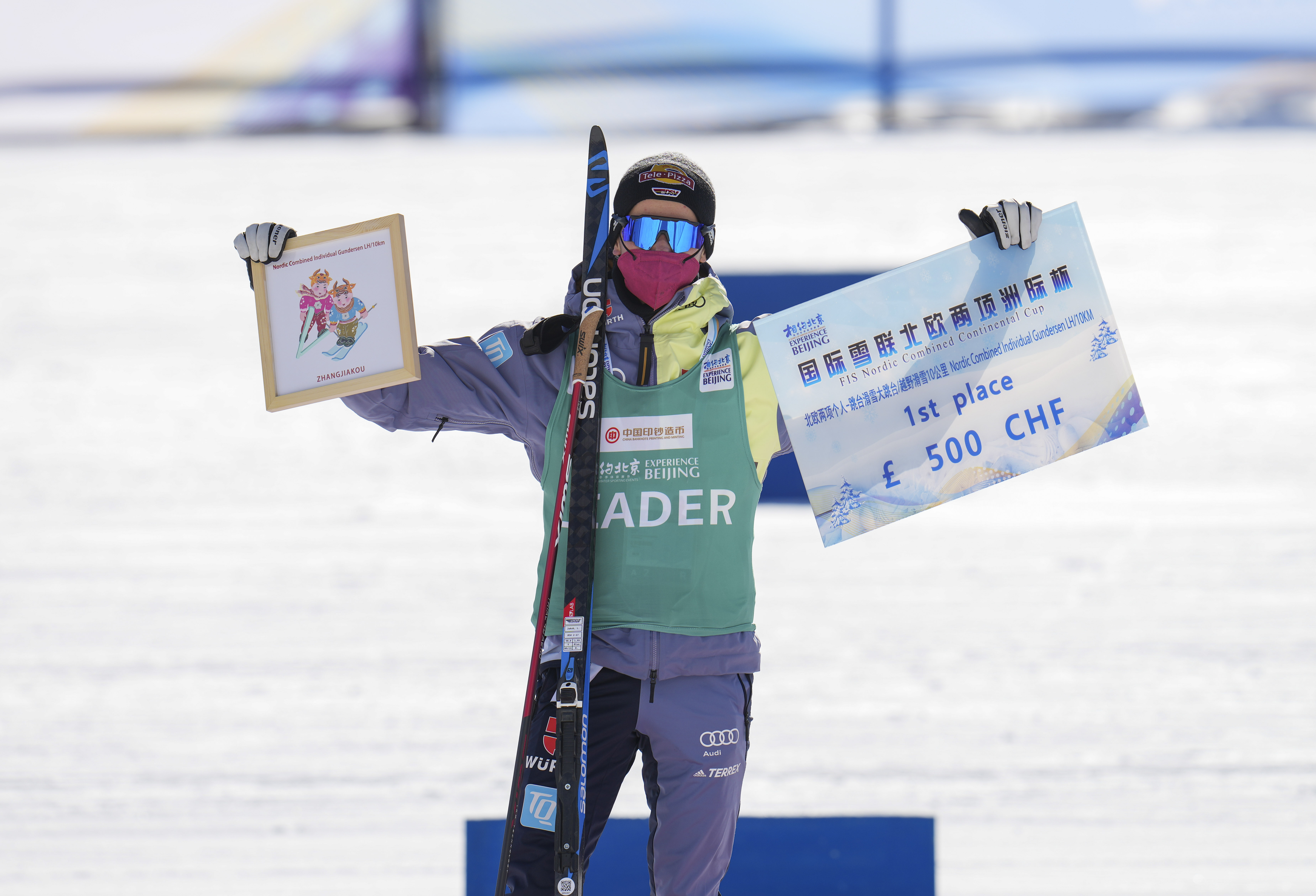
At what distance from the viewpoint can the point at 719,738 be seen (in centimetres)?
172

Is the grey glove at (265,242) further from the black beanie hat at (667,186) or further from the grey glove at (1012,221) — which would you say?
the grey glove at (1012,221)

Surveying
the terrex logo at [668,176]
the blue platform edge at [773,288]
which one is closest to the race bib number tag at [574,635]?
the terrex logo at [668,176]

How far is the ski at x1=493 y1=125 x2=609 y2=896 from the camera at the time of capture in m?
1.64

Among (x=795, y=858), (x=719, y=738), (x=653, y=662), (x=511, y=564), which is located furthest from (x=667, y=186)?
(x=511, y=564)

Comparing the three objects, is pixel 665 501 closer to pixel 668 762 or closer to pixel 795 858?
pixel 668 762

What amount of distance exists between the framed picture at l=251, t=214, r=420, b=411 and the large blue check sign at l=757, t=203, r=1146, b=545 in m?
0.70

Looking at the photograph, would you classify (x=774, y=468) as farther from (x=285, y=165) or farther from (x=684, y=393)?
(x=285, y=165)

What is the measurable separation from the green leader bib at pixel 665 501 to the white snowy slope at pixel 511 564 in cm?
131

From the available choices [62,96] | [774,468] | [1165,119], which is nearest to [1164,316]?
[1165,119]

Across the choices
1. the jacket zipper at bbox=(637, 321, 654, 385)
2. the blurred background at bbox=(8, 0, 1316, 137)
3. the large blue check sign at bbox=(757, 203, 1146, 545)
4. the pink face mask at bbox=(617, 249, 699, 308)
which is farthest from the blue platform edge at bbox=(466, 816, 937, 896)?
the blurred background at bbox=(8, 0, 1316, 137)

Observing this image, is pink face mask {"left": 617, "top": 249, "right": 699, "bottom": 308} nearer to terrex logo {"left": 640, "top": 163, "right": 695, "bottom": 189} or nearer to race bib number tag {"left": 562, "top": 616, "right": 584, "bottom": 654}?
terrex logo {"left": 640, "top": 163, "right": 695, "bottom": 189}

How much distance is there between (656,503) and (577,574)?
0.17 m

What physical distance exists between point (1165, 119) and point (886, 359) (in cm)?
252

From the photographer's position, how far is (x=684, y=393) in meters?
1.73
